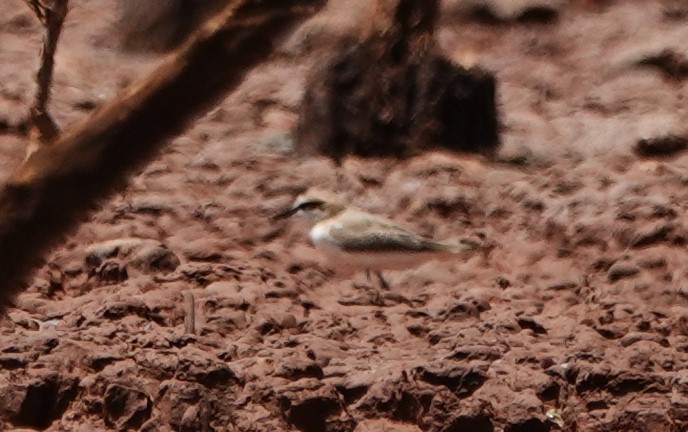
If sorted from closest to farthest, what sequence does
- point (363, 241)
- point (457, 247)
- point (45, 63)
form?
point (45, 63) < point (457, 247) < point (363, 241)

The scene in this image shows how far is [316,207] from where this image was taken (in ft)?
22.8

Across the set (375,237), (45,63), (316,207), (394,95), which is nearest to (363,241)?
(375,237)

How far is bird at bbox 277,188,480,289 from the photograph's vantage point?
6.61 meters

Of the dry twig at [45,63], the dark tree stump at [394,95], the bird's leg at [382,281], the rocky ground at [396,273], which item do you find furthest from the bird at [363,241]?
the dry twig at [45,63]

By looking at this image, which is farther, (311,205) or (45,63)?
(311,205)

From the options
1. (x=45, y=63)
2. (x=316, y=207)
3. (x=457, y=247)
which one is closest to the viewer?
(x=45, y=63)

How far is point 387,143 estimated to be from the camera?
7758mm

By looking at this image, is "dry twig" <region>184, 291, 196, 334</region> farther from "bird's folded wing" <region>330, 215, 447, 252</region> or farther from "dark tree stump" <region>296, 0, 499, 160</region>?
"dark tree stump" <region>296, 0, 499, 160</region>

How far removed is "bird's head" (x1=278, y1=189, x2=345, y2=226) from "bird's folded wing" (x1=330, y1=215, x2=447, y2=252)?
0.11m

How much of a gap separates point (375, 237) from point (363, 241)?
88mm

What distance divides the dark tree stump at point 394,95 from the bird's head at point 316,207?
2.19 ft

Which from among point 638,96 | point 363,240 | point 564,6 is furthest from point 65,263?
point 564,6

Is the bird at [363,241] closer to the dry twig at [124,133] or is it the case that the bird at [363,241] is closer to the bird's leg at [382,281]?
the bird's leg at [382,281]

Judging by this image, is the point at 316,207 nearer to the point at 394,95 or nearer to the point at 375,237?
the point at 375,237
